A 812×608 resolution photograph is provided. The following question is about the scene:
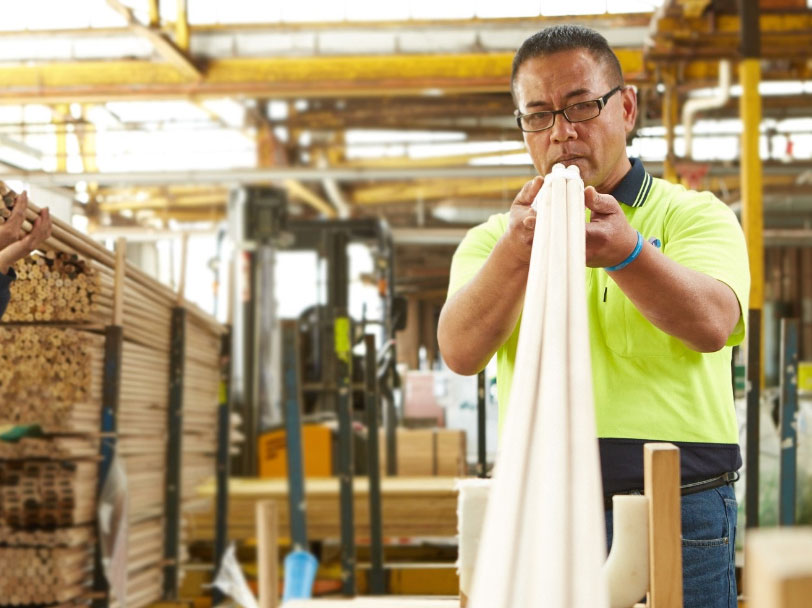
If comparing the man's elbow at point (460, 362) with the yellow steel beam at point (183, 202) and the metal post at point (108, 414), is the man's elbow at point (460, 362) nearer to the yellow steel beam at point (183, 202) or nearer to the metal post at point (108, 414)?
the metal post at point (108, 414)

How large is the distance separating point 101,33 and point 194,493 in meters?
3.75

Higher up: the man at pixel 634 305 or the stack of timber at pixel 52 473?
the man at pixel 634 305

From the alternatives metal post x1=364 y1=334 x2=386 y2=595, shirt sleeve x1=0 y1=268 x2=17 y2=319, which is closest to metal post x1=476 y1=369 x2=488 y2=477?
shirt sleeve x1=0 y1=268 x2=17 y2=319

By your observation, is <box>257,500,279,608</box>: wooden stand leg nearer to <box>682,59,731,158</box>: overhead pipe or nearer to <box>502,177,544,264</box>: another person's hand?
<box>502,177,544,264</box>: another person's hand

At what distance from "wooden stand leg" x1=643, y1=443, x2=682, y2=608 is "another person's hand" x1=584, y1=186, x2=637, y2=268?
292mm

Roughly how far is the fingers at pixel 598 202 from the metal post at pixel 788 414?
298cm

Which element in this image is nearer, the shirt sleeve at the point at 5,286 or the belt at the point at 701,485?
the belt at the point at 701,485

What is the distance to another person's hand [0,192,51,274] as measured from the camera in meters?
2.11

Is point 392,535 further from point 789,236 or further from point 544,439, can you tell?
point 789,236

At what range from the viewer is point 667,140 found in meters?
6.51

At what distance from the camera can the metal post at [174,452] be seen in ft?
14.1

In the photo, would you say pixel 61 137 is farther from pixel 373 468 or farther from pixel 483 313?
pixel 483 313

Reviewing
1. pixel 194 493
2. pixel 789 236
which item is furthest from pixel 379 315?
pixel 789 236

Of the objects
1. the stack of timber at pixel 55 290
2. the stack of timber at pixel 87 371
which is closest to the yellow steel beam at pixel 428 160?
the stack of timber at pixel 87 371
